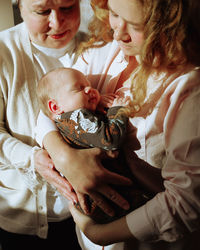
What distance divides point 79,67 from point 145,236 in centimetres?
85

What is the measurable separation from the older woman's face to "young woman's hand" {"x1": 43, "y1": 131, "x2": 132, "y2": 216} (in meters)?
0.58

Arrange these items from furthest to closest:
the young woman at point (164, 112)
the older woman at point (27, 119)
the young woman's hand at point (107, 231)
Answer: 1. the older woman at point (27, 119)
2. the young woman's hand at point (107, 231)
3. the young woman at point (164, 112)

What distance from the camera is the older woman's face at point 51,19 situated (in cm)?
120

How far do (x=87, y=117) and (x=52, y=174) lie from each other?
0.34 m

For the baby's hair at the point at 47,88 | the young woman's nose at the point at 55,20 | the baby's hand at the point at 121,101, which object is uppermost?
the young woman's nose at the point at 55,20

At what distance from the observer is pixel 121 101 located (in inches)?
43.1

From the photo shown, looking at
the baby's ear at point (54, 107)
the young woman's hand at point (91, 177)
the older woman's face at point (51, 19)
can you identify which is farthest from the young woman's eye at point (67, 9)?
the young woman's hand at point (91, 177)

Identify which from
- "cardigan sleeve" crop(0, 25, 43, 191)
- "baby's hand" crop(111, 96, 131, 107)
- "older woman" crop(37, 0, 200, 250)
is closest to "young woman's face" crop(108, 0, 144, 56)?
"older woman" crop(37, 0, 200, 250)

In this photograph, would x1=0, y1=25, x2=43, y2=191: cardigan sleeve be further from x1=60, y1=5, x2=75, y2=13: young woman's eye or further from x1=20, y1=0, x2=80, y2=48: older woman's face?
x1=60, y1=5, x2=75, y2=13: young woman's eye

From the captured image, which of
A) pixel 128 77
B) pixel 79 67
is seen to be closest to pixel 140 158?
pixel 128 77

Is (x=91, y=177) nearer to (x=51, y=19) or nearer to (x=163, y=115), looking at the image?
(x=163, y=115)

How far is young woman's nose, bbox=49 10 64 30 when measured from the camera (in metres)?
1.22

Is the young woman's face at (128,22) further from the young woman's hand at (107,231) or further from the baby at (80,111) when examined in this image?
Answer: the young woman's hand at (107,231)

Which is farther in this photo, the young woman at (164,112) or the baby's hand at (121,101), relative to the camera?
the baby's hand at (121,101)
